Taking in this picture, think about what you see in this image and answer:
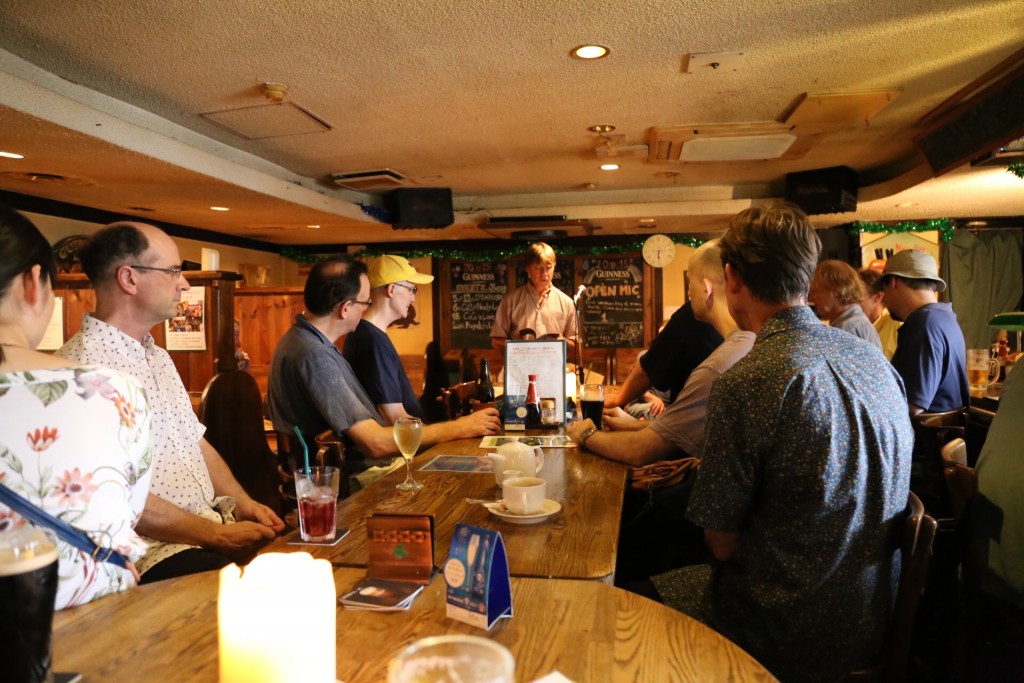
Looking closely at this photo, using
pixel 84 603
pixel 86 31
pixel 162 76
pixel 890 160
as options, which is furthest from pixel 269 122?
pixel 890 160

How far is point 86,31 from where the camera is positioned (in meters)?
2.81

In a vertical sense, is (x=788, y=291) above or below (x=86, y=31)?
below

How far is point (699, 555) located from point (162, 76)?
10.6 ft

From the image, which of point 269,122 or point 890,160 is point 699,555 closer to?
point 269,122

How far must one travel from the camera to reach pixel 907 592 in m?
1.32

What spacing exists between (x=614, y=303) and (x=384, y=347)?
5.29m

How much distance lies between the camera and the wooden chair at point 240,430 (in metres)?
3.08

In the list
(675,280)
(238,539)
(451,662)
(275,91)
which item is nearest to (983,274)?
(675,280)

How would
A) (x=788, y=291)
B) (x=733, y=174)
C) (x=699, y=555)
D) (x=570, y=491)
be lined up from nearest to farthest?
(x=788, y=291)
(x=570, y=491)
(x=699, y=555)
(x=733, y=174)

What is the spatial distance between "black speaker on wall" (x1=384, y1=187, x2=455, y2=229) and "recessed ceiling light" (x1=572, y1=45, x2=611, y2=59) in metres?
3.27

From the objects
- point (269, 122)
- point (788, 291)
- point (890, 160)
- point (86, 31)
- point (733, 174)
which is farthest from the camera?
point (733, 174)

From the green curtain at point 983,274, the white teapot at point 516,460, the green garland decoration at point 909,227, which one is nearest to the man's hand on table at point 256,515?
the white teapot at point 516,460

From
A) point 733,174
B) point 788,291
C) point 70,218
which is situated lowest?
point 788,291

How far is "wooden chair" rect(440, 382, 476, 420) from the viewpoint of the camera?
3287 mm
